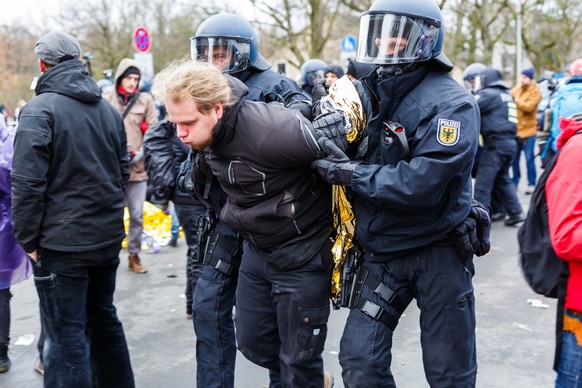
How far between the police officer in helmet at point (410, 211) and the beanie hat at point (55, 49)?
1.69 m

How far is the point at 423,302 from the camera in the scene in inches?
114

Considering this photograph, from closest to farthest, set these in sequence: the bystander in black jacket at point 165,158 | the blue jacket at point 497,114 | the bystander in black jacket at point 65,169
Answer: the bystander in black jacket at point 65,169 < the bystander in black jacket at point 165,158 < the blue jacket at point 497,114

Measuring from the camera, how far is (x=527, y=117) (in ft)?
36.0

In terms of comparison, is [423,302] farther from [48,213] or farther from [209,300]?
[48,213]

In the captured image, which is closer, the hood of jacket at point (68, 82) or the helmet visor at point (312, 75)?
the hood of jacket at point (68, 82)

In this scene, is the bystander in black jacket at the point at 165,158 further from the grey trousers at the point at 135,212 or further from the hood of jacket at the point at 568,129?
the hood of jacket at the point at 568,129

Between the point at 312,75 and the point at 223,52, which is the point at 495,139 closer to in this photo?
the point at 312,75

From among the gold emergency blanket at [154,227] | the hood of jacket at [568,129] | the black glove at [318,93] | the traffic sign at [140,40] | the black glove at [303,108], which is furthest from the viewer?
the traffic sign at [140,40]

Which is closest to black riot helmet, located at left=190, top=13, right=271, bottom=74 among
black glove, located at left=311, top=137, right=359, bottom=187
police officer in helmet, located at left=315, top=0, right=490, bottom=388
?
police officer in helmet, located at left=315, top=0, right=490, bottom=388

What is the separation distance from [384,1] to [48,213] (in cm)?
206

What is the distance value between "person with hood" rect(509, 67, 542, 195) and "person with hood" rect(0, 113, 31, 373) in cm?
824

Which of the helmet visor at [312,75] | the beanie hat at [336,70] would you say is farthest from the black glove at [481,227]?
the helmet visor at [312,75]

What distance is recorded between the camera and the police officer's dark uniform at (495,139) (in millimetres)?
8258

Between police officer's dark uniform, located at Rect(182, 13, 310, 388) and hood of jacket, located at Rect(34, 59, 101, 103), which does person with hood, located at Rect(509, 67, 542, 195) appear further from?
hood of jacket, located at Rect(34, 59, 101, 103)
